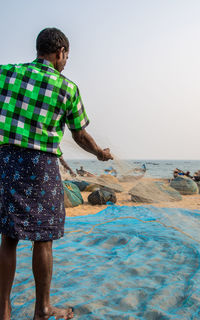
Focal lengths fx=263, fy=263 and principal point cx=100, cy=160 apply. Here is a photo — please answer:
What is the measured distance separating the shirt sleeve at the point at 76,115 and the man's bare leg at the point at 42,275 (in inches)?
26.4

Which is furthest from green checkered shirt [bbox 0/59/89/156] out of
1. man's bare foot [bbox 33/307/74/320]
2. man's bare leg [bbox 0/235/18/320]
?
man's bare foot [bbox 33/307/74/320]

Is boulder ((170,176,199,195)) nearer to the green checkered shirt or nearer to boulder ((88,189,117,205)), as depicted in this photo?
boulder ((88,189,117,205))

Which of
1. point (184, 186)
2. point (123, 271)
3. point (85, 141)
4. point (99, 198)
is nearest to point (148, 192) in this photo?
point (99, 198)

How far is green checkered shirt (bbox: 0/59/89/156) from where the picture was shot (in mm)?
1337

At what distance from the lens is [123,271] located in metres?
2.13

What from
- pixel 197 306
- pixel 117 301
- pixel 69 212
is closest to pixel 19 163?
pixel 117 301

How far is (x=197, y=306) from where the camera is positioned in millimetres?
1630

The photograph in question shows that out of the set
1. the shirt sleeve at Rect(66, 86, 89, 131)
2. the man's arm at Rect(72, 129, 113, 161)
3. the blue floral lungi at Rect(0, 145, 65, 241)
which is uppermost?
the shirt sleeve at Rect(66, 86, 89, 131)

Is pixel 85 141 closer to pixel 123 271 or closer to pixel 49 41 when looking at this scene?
pixel 49 41

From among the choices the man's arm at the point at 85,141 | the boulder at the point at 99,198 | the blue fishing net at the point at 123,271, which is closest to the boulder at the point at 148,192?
the boulder at the point at 99,198

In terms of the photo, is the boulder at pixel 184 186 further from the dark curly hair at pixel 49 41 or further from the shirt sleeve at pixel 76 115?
the dark curly hair at pixel 49 41

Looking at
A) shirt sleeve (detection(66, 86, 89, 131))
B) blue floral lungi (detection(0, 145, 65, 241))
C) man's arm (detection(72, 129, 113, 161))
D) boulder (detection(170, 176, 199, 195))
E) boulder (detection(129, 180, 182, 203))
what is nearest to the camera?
blue floral lungi (detection(0, 145, 65, 241))

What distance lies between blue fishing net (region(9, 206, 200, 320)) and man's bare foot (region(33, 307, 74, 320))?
56 millimetres

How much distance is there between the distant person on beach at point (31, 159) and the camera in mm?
Answer: 1337
